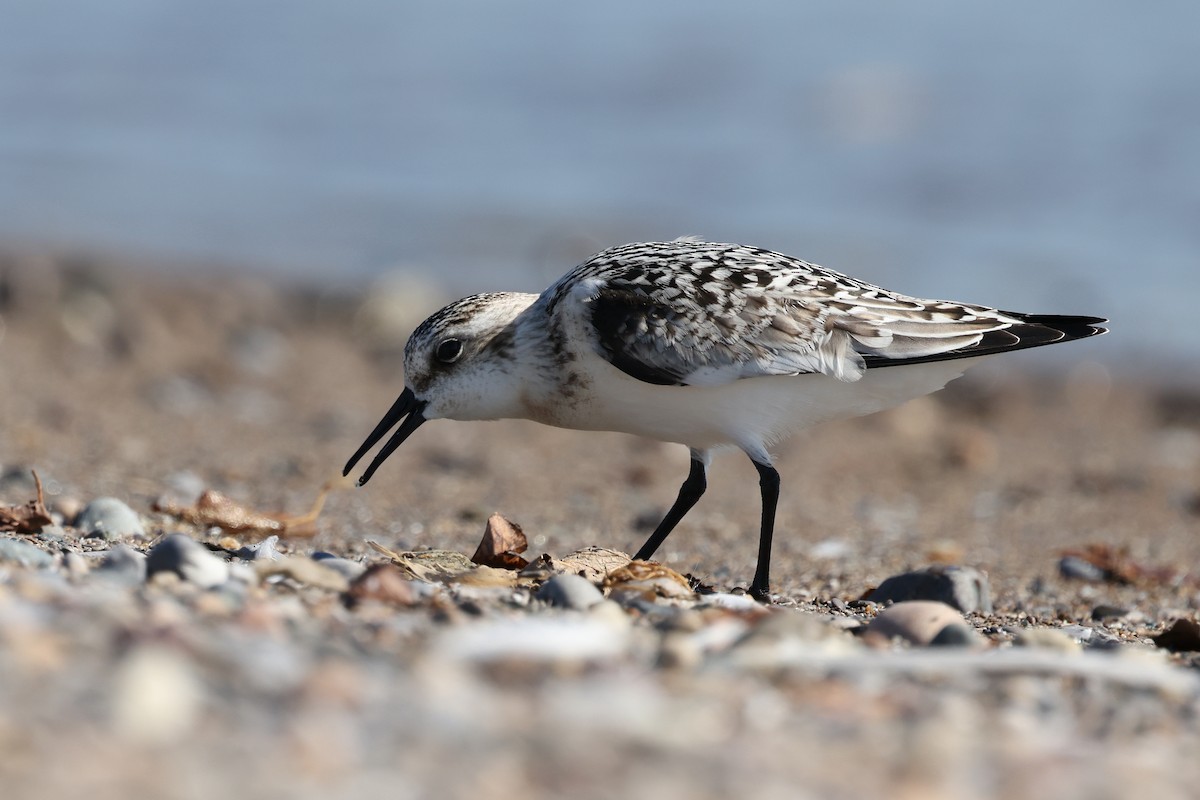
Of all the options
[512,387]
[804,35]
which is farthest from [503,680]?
[804,35]

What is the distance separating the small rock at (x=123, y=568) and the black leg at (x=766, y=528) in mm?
2184

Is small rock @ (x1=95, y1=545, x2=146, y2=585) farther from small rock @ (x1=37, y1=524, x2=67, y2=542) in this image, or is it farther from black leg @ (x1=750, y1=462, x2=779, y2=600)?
black leg @ (x1=750, y1=462, x2=779, y2=600)

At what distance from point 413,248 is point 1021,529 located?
8.07 m

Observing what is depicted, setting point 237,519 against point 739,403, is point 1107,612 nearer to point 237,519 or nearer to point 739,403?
point 739,403

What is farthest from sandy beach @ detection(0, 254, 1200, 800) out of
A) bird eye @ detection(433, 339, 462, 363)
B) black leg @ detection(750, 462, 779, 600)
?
bird eye @ detection(433, 339, 462, 363)

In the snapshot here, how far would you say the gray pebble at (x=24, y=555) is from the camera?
4.06 m

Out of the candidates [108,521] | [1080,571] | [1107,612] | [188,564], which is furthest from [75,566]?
[1080,571]

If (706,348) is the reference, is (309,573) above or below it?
below

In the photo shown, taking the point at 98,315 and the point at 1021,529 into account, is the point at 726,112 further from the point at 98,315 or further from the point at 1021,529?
the point at 1021,529

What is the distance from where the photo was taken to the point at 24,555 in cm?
411

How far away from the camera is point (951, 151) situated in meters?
17.4

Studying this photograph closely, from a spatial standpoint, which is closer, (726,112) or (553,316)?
(553,316)

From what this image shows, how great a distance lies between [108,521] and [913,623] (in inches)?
117

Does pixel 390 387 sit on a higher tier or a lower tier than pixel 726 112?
lower
